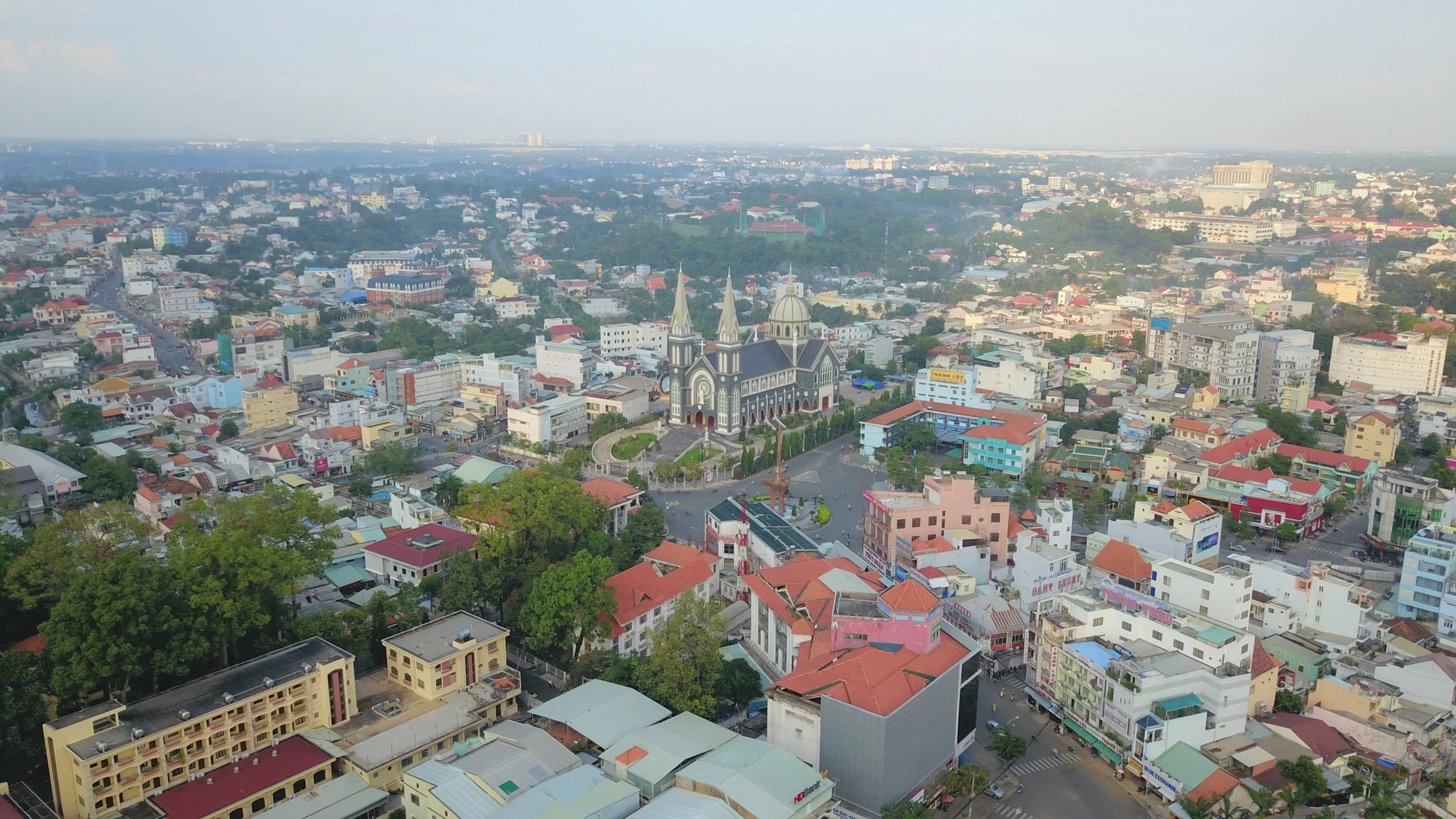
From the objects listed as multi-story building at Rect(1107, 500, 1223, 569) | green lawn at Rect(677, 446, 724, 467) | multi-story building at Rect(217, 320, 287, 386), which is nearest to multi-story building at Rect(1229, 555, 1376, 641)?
multi-story building at Rect(1107, 500, 1223, 569)

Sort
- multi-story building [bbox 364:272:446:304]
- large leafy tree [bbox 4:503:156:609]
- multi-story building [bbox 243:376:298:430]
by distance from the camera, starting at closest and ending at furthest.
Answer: large leafy tree [bbox 4:503:156:609], multi-story building [bbox 243:376:298:430], multi-story building [bbox 364:272:446:304]

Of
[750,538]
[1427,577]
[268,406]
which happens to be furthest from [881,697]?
[268,406]

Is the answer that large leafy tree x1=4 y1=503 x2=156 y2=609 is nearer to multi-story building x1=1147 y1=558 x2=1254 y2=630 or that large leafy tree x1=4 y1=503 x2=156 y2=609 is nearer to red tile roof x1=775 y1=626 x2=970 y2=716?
red tile roof x1=775 y1=626 x2=970 y2=716

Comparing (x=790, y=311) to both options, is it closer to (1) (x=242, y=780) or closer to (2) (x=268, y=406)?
(2) (x=268, y=406)

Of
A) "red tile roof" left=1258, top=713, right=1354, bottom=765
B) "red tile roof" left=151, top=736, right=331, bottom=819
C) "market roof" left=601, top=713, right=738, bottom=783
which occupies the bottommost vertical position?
"red tile roof" left=1258, top=713, right=1354, bottom=765

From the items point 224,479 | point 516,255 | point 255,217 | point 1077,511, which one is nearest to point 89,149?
point 255,217

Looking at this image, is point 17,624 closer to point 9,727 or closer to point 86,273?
point 9,727

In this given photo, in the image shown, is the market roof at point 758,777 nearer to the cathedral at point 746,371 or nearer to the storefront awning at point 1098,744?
the storefront awning at point 1098,744
